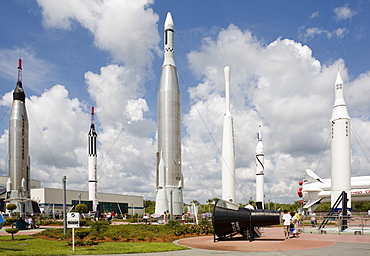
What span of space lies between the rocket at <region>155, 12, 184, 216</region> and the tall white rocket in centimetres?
1386

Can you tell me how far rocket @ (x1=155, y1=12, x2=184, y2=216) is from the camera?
34.4 m

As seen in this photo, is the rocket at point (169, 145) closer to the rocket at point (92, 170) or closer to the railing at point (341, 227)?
the railing at point (341, 227)

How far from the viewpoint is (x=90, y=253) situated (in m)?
13.0

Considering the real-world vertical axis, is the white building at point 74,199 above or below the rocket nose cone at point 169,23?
below

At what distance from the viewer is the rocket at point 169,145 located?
3441cm

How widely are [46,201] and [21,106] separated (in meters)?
25.8

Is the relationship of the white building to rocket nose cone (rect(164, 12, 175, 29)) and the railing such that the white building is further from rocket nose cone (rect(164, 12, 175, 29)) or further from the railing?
the railing

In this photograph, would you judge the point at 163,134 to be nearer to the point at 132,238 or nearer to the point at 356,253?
the point at 132,238

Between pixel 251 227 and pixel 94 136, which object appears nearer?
pixel 251 227

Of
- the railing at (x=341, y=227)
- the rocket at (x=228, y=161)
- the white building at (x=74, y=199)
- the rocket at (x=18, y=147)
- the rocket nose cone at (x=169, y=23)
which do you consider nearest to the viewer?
the railing at (x=341, y=227)

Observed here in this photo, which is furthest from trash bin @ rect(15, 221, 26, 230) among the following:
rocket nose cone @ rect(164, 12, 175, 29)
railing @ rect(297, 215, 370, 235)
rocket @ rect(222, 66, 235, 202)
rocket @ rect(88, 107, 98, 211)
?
rocket @ rect(88, 107, 98, 211)

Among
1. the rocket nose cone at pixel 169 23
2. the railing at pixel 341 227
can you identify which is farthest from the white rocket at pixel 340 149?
the rocket nose cone at pixel 169 23

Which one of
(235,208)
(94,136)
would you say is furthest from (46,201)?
(235,208)

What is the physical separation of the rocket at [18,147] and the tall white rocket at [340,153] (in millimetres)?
37424
